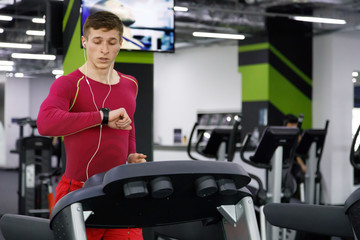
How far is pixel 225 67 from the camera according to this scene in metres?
13.9

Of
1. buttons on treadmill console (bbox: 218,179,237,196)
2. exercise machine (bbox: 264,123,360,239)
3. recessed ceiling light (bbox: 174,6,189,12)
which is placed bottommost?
exercise machine (bbox: 264,123,360,239)

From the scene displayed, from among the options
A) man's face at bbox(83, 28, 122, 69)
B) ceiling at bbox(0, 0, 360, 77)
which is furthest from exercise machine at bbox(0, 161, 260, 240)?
ceiling at bbox(0, 0, 360, 77)

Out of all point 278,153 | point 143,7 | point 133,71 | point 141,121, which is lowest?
point 278,153

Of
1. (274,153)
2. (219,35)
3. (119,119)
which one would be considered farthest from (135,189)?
(219,35)

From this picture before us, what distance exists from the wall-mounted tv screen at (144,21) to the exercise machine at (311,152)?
322cm

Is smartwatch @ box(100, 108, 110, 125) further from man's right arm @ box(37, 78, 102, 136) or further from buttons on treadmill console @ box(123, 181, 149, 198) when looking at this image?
buttons on treadmill console @ box(123, 181, 149, 198)

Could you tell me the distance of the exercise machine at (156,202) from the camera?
37.2 inches

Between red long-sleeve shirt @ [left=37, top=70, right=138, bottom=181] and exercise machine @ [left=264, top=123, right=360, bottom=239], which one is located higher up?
red long-sleeve shirt @ [left=37, top=70, right=138, bottom=181]

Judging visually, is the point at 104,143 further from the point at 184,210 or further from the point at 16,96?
the point at 16,96

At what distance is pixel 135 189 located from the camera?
94cm

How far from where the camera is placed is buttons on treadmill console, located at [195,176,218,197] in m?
0.98

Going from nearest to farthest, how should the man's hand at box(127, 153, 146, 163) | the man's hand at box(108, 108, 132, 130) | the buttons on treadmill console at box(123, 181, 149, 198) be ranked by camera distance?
the buttons on treadmill console at box(123, 181, 149, 198) < the man's hand at box(108, 108, 132, 130) < the man's hand at box(127, 153, 146, 163)

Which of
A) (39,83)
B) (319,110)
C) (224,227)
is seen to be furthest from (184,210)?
(39,83)

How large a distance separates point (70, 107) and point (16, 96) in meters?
16.6
